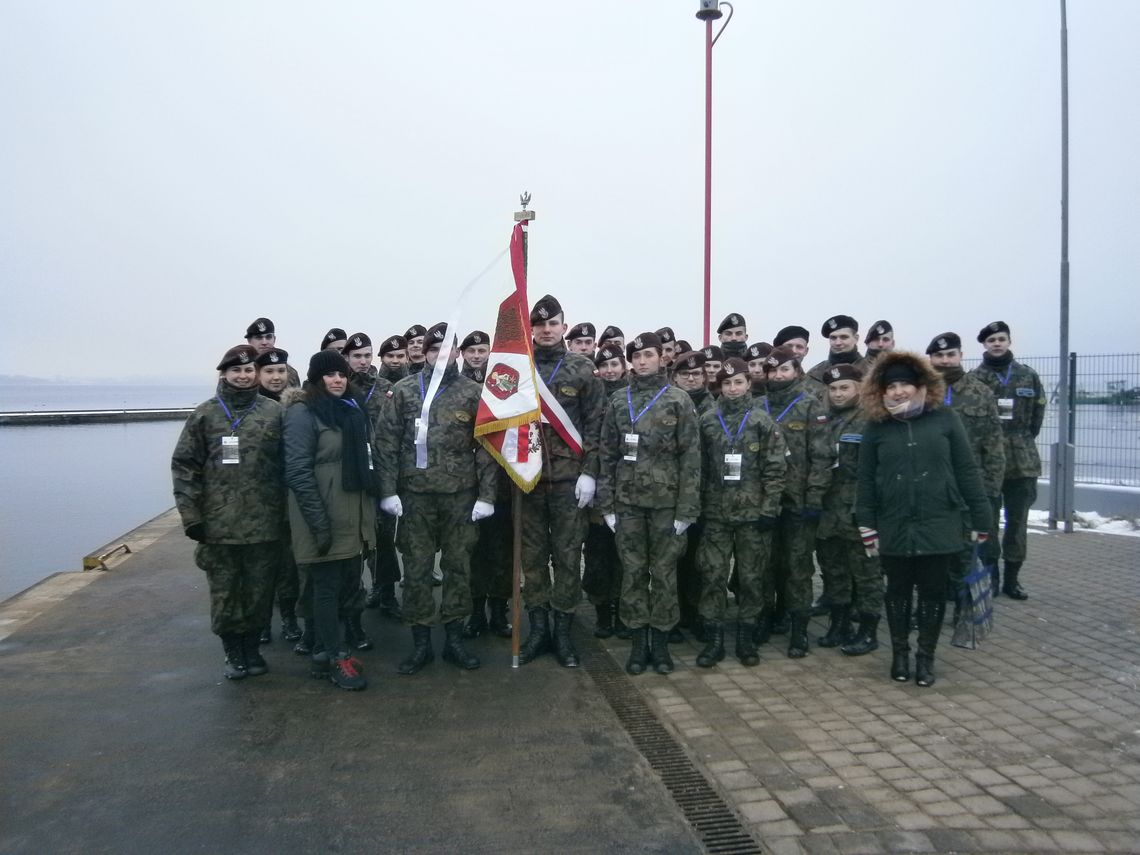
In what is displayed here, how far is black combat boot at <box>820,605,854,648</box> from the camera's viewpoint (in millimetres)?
5539

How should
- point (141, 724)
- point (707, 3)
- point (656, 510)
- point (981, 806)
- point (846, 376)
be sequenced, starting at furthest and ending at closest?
point (707, 3), point (846, 376), point (656, 510), point (141, 724), point (981, 806)

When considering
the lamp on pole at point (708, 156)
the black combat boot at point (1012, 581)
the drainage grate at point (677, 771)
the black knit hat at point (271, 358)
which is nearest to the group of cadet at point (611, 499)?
the black knit hat at point (271, 358)

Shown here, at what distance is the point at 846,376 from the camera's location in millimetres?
5484

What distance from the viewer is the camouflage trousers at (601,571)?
595cm

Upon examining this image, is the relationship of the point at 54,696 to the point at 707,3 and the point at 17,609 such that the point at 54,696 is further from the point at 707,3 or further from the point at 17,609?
the point at 707,3

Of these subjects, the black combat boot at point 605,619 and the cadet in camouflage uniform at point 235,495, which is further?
the black combat boot at point 605,619

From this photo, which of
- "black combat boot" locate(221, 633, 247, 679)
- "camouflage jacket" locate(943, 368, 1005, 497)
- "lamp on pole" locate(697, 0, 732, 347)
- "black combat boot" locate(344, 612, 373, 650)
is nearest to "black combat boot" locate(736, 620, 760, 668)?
"camouflage jacket" locate(943, 368, 1005, 497)

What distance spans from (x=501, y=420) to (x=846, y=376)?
2401mm

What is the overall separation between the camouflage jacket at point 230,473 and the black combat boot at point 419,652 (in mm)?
1092

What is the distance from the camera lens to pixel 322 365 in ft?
16.0

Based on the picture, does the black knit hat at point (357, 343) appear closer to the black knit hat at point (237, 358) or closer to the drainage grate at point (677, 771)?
the black knit hat at point (237, 358)

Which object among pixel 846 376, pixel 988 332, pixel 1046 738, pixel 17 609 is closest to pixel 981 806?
pixel 1046 738

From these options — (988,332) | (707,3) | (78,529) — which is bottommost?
(78,529)

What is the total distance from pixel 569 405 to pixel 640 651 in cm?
168
